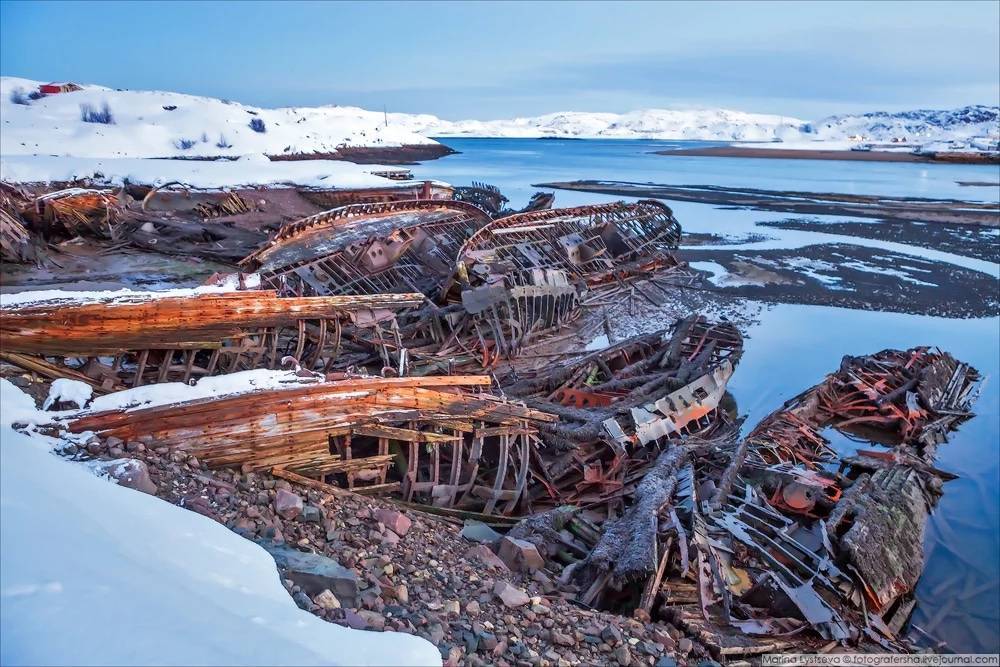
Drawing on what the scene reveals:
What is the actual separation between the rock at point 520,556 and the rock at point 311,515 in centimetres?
190

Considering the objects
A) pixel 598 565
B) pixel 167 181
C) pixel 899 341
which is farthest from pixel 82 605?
pixel 167 181

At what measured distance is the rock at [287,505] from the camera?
536 centimetres

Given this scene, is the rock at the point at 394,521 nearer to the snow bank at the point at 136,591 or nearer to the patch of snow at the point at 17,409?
the snow bank at the point at 136,591

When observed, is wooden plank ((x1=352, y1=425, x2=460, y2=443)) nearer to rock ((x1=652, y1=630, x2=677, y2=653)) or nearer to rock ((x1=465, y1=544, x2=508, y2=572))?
rock ((x1=465, y1=544, x2=508, y2=572))

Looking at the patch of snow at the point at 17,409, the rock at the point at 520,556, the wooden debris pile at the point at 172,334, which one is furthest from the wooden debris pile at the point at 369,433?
the rock at the point at 520,556

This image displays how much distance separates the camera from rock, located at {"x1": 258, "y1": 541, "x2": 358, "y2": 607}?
4207 mm

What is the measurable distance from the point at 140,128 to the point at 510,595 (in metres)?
53.3

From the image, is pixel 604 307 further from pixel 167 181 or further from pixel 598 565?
pixel 167 181

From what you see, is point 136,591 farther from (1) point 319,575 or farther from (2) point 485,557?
(2) point 485,557

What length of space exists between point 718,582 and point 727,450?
138 inches

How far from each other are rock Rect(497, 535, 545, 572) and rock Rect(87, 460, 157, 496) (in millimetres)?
3233

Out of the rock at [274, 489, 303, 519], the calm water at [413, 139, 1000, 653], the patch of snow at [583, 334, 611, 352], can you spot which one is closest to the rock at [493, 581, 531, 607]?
the rock at [274, 489, 303, 519]

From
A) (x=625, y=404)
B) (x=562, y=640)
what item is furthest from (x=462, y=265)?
(x=562, y=640)

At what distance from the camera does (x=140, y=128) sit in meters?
47.4
